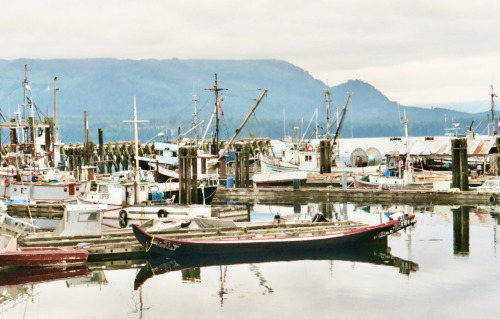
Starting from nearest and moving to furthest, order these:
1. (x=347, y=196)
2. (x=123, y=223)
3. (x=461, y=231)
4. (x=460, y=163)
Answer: (x=461, y=231) → (x=123, y=223) → (x=460, y=163) → (x=347, y=196)

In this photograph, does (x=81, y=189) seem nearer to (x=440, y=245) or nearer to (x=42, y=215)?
(x=42, y=215)

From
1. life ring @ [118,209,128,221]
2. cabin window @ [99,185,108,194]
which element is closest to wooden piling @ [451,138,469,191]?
life ring @ [118,209,128,221]

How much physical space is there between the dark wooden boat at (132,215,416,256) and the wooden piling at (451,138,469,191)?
18.8 meters

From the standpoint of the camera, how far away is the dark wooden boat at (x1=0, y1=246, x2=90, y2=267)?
31094 millimetres

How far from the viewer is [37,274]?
30.8 meters

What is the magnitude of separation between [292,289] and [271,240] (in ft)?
18.3

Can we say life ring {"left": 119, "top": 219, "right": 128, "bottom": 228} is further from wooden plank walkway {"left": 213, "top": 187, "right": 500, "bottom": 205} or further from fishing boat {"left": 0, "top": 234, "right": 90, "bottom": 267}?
wooden plank walkway {"left": 213, "top": 187, "right": 500, "bottom": 205}

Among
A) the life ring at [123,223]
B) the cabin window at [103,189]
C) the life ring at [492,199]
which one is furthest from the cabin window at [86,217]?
the life ring at [492,199]

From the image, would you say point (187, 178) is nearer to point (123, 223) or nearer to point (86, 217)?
point (123, 223)

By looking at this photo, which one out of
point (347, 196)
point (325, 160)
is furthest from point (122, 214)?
point (325, 160)

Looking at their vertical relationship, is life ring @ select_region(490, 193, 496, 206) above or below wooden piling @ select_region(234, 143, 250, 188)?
below

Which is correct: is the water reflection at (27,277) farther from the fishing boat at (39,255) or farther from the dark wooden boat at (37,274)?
the fishing boat at (39,255)

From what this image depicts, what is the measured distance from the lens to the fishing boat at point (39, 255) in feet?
102

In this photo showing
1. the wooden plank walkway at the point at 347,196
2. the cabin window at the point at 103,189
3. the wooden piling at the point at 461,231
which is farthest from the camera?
the wooden plank walkway at the point at 347,196
